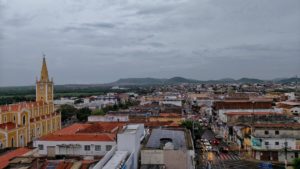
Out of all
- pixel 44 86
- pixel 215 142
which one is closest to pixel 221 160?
pixel 215 142

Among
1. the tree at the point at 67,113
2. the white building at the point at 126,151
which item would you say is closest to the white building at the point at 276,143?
the white building at the point at 126,151

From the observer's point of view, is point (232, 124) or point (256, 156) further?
point (232, 124)

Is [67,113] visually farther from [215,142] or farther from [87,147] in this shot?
[87,147]

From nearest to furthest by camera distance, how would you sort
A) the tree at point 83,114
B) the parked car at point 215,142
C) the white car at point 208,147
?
the white car at point 208,147 < the parked car at point 215,142 < the tree at point 83,114

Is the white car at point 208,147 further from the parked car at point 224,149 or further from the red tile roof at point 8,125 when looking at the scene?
the red tile roof at point 8,125

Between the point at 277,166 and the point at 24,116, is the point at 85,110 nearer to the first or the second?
the point at 24,116

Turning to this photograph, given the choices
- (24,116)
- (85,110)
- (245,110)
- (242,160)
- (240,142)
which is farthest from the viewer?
(85,110)

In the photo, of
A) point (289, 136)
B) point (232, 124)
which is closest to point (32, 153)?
point (289, 136)

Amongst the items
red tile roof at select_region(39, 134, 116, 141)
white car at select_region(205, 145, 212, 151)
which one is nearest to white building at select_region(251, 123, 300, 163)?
white car at select_region(205, 145, 212, 151)
